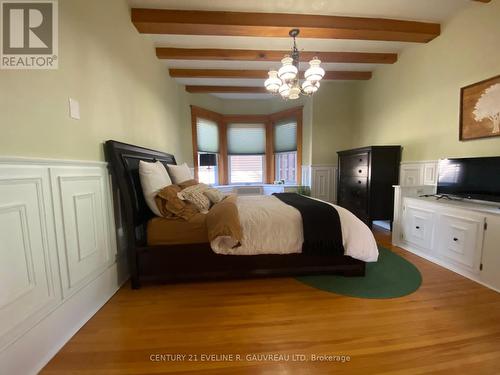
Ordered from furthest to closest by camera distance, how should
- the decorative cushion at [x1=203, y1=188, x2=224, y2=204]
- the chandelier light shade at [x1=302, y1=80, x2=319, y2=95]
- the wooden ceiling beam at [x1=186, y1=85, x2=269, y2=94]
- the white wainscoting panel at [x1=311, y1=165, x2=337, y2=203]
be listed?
the white wainscoting panel at [x1=311, y1=165, x2=337, y2=203] → the wooden ceiling beam at [x1=186, y1=85, x2=269, y2=94] → the chandelier light shade at [x1=302, y1=80, x2=319, y2=95] → the decorative cushion at [x1=203, y1=188, x2=224, y2=204]

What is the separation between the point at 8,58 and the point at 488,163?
12.3 ft

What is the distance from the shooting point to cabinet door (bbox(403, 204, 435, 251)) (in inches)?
96.6

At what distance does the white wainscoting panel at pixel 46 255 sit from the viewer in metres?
1.04

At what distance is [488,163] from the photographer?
2.12 meters

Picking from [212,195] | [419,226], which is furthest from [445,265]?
[212,195]

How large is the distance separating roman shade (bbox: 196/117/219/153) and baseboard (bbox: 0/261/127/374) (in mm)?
3432

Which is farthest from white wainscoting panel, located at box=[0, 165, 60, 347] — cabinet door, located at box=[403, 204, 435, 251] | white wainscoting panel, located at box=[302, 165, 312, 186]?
white wainscoting panel, located at box=[302, 165, 312, 186]

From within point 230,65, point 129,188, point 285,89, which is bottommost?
point 129,188

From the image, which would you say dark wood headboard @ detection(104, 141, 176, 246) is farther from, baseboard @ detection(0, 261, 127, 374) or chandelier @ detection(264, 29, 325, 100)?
chandelier @ detection(264, 29, 325, 100)

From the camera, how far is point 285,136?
5.08 meters

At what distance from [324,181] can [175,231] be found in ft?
11.7

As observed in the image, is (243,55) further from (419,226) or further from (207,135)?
(419,226)

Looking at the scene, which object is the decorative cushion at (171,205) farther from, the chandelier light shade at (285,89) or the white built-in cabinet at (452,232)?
the white built-in cabinet at (452,232)

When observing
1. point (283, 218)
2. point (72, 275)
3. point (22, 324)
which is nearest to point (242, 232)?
point (283, 218)
